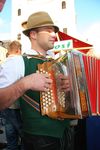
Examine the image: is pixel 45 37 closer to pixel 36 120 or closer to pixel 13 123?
pixel 36 120

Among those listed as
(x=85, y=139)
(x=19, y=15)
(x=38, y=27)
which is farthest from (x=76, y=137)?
(x=19, y=15)

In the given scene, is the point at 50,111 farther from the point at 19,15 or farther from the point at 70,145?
the point at 19,15

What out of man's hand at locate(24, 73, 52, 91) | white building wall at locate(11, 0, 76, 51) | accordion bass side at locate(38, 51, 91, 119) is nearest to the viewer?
man's hand at locate(24, 73, 52, 91)

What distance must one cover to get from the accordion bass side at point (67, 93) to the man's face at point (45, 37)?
0.36 meters

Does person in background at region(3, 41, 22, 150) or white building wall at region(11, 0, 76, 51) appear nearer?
person in background at region(3, 41, 22, 150)

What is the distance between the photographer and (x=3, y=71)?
79.4 inches

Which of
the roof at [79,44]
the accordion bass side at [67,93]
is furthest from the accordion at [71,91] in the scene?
the roof at [79,44]

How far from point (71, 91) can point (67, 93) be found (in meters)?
0.04

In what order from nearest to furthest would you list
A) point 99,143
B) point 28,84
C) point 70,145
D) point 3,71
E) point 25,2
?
1. point 28,84
2. point 3,71
3. point 70,145
4. point 99,143
5. point 25,2

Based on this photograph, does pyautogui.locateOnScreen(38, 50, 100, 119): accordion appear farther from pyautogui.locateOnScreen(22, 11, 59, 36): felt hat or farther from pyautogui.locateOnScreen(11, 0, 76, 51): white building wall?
pyautogui.locateOnScreen(11, 0, 76, 51): white building wall

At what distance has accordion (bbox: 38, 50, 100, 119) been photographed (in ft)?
6.07

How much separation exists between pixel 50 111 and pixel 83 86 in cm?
28

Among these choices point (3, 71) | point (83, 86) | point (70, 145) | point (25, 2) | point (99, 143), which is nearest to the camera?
point (83, 86)

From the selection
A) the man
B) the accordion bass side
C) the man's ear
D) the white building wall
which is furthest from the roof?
the white building wall
